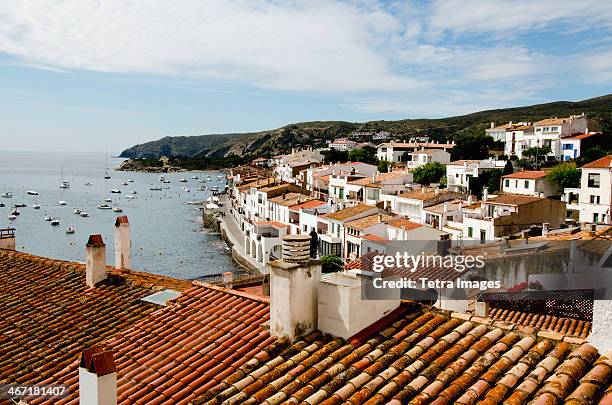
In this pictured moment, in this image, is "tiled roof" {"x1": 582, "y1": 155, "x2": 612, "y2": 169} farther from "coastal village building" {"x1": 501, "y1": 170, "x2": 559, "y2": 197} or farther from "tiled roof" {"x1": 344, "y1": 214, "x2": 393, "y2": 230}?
"tiled roof" {"x1": 344, "y1": 214, "x2": 393, "y2": 230}

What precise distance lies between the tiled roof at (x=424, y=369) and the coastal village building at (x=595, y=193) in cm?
3869

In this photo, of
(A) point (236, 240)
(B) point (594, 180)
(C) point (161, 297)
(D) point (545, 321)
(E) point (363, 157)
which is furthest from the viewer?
(E) point (363, 157)

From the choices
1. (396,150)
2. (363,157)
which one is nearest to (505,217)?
(396,150)

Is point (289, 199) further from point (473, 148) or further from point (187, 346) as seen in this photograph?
Answer: point (187, 346)

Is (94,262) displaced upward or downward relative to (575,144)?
downward

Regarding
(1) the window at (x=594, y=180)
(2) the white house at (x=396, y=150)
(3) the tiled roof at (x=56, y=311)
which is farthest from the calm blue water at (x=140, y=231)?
(3) the tiled roof at (x=56, y=311)

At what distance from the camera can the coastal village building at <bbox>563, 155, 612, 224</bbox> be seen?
39156 millimetres

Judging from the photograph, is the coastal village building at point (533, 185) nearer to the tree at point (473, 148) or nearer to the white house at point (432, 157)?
the white house at point (432, 157)

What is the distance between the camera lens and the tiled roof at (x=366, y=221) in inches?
1449

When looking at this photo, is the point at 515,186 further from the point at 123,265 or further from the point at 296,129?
the point at 296,129

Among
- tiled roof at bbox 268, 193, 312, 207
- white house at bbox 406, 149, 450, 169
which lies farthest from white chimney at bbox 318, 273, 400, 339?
white house at bbox 406, 149, 450, 169

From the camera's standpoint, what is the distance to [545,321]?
12055mm

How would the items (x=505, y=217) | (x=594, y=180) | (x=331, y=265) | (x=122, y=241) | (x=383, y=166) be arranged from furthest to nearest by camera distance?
(x=383, y=166) < (x=594, y=180) < (x=331, y=265) < (x=505, y=217) < (x=122, y=241)

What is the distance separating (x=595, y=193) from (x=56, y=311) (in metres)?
41.3
